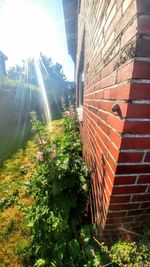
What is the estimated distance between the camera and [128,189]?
1.22 m

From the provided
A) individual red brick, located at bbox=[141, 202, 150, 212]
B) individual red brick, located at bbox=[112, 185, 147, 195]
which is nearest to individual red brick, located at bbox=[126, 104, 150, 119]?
individual red brick, located at bbox=[112, 185, 147, 195]

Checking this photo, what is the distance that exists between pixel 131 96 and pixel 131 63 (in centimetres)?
16

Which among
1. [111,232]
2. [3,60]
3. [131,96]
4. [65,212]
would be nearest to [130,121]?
[131,96]

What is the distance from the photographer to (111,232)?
1.50m

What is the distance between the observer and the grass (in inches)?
95.3

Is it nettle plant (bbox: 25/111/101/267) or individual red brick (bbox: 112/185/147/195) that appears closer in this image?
individual red brick (bbox: 112/185/147/195)

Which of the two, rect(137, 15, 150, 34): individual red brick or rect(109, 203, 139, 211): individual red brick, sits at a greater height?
rect(137, 15, 150, 34): individual red brick

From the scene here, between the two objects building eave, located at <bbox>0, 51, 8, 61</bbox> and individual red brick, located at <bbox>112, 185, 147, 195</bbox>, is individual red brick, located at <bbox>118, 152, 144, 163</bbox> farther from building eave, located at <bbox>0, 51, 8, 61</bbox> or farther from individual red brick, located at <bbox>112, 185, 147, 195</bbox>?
building eave, located at <bbox>0, 51, 8, 61</bbox>

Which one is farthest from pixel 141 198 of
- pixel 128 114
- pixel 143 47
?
pixel 143 47

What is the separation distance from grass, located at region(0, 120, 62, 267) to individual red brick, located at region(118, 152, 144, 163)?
2165 millimetres

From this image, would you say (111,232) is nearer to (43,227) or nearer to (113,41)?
(43,227)

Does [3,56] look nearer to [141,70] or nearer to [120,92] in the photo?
[120,92]

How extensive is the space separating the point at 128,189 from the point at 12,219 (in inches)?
99.6

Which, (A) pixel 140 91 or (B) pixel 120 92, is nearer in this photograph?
(A) pixel 140 91
